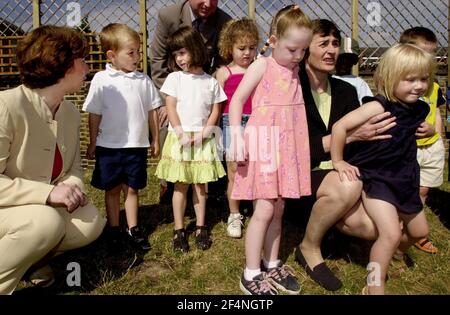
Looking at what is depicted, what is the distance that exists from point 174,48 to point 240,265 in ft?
5.52

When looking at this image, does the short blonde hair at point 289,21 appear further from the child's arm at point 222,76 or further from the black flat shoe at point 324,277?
the black flat shoe at point 324,277

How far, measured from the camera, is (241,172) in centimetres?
260

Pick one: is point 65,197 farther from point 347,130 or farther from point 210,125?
point 347,130

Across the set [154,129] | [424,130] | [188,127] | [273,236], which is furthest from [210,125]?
[424,130]

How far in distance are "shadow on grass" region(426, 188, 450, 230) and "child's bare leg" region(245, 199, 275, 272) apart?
2.03 metres

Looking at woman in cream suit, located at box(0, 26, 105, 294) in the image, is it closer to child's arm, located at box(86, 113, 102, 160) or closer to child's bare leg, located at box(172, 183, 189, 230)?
child's arm, located at box(86, 113, 102, 160)

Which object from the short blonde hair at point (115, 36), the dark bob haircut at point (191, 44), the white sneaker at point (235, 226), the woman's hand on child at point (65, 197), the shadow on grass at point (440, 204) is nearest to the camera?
the woman's hand on child at point (65, 197)

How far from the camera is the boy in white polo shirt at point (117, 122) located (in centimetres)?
307

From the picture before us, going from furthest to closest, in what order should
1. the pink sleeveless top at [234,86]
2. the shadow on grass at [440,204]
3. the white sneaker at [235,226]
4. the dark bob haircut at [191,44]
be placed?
the shadow on grass at [440,204]
the pink sleeveless top at [234,86]
the white sneaker at [235,226]
the dark bob haircut at [191,44]

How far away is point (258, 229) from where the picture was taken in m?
2.51

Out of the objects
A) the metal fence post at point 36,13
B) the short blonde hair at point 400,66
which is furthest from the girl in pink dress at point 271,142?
the metal fence post at point 36,13

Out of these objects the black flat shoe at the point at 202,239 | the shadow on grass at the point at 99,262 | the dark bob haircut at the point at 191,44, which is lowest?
the shadow on grass at the point at 99,262

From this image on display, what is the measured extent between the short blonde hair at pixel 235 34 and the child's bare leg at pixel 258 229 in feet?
5.11
